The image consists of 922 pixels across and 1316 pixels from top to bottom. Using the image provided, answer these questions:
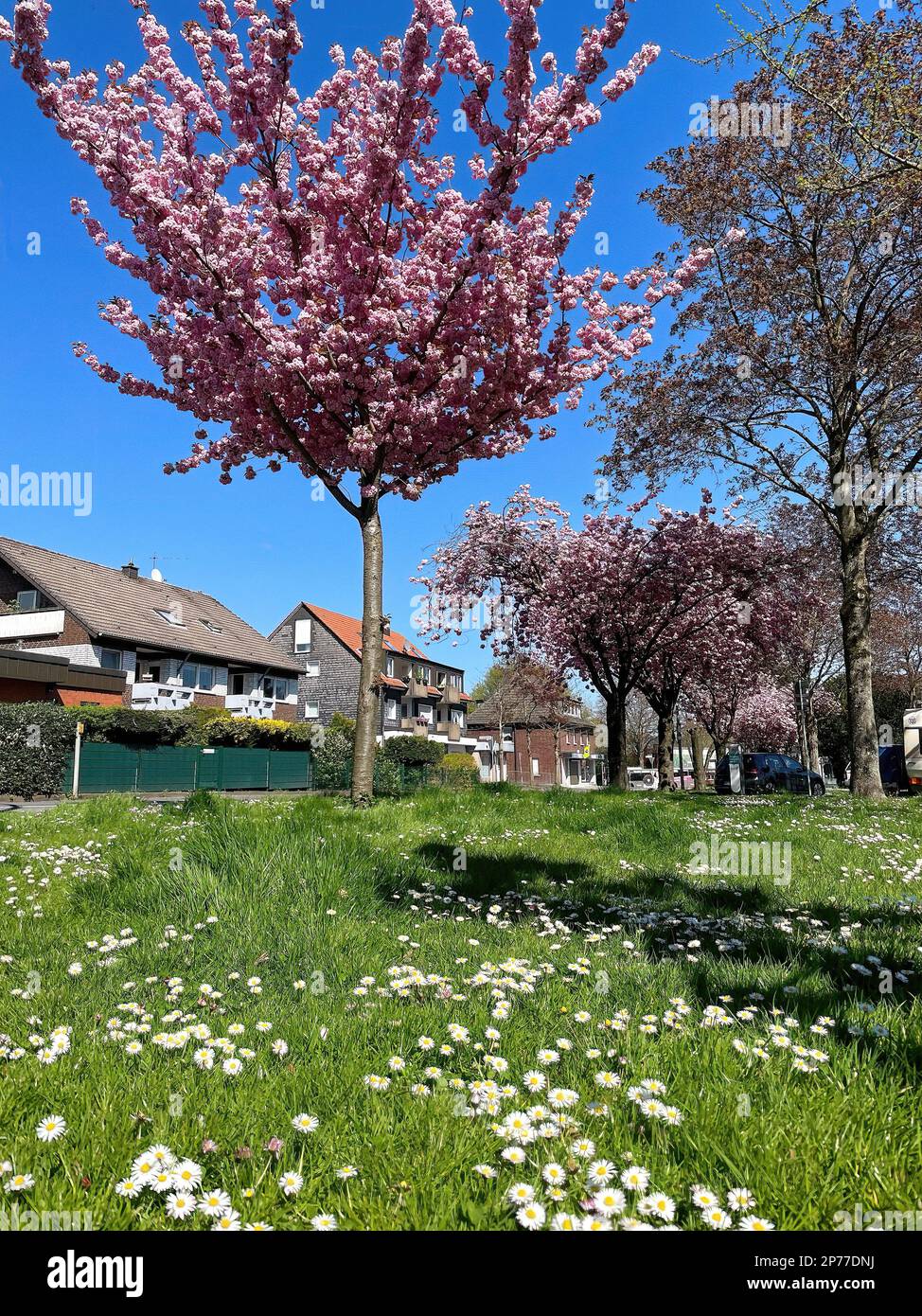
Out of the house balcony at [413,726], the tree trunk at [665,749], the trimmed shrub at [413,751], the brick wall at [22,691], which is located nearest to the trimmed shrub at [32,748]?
the brick wall at [22,691]

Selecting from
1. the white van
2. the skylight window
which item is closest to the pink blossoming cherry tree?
the skylight window

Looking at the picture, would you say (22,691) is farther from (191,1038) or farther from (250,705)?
(191,1038)

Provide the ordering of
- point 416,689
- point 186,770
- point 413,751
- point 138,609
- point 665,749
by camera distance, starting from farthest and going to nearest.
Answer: point 416,689, point 413,751, point 138,609, point 186,770, point 665,749

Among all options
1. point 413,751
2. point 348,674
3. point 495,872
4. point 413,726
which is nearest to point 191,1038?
point 495,872

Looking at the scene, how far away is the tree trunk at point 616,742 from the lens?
24109mm

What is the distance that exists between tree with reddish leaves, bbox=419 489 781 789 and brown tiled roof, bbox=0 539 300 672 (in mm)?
24530

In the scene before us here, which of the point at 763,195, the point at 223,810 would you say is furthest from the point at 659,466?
the point at 223,810

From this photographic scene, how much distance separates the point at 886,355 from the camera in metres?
17.5

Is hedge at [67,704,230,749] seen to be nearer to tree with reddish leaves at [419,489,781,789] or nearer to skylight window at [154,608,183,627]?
skylight window at [154,608,183,627]

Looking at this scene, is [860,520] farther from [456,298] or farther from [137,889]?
[137,889]

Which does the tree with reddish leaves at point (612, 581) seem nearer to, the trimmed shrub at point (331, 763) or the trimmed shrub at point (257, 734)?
the trimmed shrub at point (331, 763)

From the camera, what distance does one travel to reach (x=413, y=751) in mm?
50125

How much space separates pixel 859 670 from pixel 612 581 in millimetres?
8389

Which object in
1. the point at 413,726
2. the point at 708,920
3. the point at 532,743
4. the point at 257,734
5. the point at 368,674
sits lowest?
the point at 532,743
